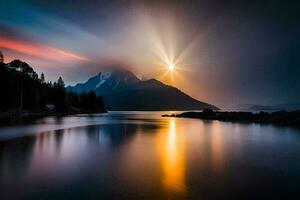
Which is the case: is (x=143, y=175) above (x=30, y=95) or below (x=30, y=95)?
below

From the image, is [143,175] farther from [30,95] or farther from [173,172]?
[30,95]

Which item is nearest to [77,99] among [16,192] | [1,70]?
[1,70]

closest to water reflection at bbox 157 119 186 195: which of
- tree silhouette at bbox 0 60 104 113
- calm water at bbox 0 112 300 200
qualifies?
calm water at bbox 0 112 300 200

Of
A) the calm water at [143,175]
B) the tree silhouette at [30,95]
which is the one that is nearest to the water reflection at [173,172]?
the calm water at [143,175]

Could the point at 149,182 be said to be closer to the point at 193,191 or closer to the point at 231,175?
the point at 193,191

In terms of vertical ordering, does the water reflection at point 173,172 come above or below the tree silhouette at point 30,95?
below

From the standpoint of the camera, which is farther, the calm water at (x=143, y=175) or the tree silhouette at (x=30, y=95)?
the tree silhouette at (x=30, y=95)

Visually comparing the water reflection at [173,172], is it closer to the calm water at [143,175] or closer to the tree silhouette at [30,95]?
the calm water at [143,175]

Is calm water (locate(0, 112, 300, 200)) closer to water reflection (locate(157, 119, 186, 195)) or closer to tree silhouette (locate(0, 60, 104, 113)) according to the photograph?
water reflection (locate(157, 119, 186, 195))

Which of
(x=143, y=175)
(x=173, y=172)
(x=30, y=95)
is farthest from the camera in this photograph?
(x=30, y=95)

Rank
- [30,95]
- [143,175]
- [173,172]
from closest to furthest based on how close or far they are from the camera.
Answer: [143,175] → [173,172] → [30,95]

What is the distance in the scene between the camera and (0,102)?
264 ft

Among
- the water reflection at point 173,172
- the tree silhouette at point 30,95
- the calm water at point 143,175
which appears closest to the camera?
the calm water at point 143,175

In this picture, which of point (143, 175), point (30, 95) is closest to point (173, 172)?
point (143, 175)
